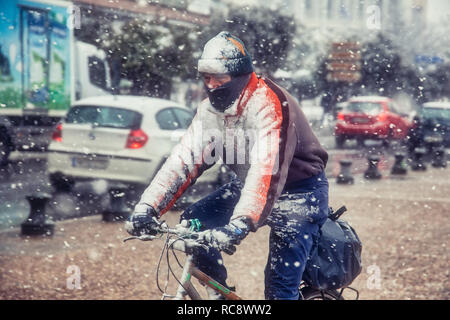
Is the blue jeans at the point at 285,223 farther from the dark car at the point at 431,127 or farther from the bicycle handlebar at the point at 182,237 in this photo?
the dark car at the point at 431,127

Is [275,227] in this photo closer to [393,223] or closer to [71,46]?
[393,223]

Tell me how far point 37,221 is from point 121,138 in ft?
4.93

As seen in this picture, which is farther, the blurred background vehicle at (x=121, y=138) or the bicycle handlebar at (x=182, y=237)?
the blurred background vehicle at (x=121, y=138)

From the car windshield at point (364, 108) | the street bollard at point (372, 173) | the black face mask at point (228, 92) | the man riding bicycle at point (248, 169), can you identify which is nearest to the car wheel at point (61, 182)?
the car windshield at point (364, 108)

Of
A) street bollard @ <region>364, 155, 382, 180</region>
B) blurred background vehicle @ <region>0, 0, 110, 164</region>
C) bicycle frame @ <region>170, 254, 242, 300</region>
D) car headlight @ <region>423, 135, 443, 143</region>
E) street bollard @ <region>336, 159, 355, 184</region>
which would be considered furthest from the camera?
car headlight @ <region>423, 135, 443, 143</region>

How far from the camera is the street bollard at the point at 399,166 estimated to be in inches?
498

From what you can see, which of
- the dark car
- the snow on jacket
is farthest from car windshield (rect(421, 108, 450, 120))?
the snow on jacket

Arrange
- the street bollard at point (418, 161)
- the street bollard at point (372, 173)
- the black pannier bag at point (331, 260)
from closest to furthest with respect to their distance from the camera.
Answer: the black pannier bag at point (331, 260), the street bollard at point (372, 173), the street bollard at point (418, 161)

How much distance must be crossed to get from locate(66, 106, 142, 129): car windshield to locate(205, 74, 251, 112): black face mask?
4.21m

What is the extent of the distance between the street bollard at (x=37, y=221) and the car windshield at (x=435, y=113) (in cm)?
1258

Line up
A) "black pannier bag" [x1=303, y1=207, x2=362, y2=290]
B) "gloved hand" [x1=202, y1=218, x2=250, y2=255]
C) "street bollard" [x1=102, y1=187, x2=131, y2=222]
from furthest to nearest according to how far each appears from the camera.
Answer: "street bollard" [x1=102, y1=187, x2=131, y2=222]
"black pannier bag" [x1=303, y1=207, x2=362, y2=290]
"gloved hand" [x1=202, y1=218, x2=250, y2=255]

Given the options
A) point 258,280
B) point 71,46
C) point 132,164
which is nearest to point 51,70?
point 71,46

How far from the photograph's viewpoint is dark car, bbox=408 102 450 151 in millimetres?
17203

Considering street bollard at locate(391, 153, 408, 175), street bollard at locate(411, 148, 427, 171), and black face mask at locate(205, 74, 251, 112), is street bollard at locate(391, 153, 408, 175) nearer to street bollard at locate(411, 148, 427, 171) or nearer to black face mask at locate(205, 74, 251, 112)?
street bollard at locate(411, 148, 427, 171)
